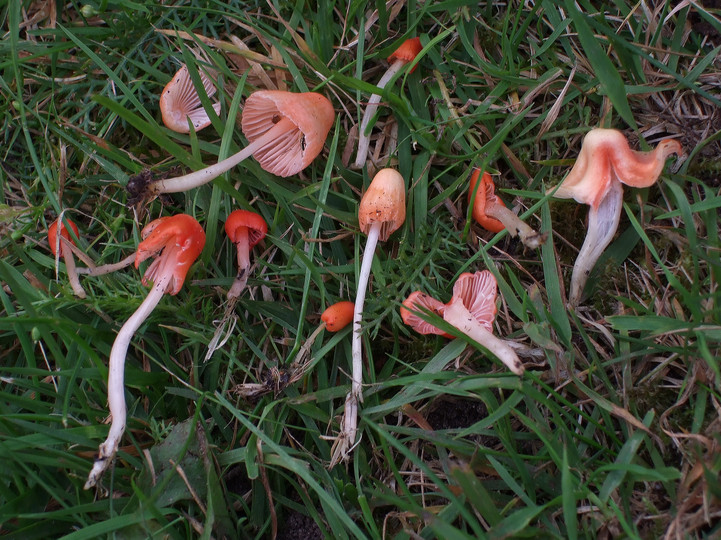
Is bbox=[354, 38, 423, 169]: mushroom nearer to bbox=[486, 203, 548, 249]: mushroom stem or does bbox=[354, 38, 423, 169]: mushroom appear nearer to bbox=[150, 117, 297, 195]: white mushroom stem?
bbox=[150, 117, 297, 195]: white mushroom stem

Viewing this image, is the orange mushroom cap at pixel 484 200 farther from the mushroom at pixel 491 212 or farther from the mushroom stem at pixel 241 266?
the mushroom stem at pixel 241 266

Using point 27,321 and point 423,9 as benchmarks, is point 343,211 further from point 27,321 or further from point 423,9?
point 27,321

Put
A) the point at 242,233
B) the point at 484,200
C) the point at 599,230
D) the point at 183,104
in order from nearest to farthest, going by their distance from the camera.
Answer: the point at 599,230
the point at 484,200
the point at 242,233
the point at 183,104

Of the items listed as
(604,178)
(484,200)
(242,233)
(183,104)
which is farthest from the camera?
(183,104)

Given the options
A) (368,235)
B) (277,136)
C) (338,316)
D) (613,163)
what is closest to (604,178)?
(613,163)

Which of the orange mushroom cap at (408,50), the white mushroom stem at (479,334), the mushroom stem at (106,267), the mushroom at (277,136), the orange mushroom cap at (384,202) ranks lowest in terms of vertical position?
the white mushroom stem at (479,334)

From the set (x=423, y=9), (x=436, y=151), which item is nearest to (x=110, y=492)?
(x=436, y=151)

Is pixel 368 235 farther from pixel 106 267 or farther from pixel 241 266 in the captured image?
pixel 106 267

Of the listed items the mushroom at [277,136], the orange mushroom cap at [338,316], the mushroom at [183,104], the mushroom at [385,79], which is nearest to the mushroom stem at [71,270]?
the mushroom at [277,136]
